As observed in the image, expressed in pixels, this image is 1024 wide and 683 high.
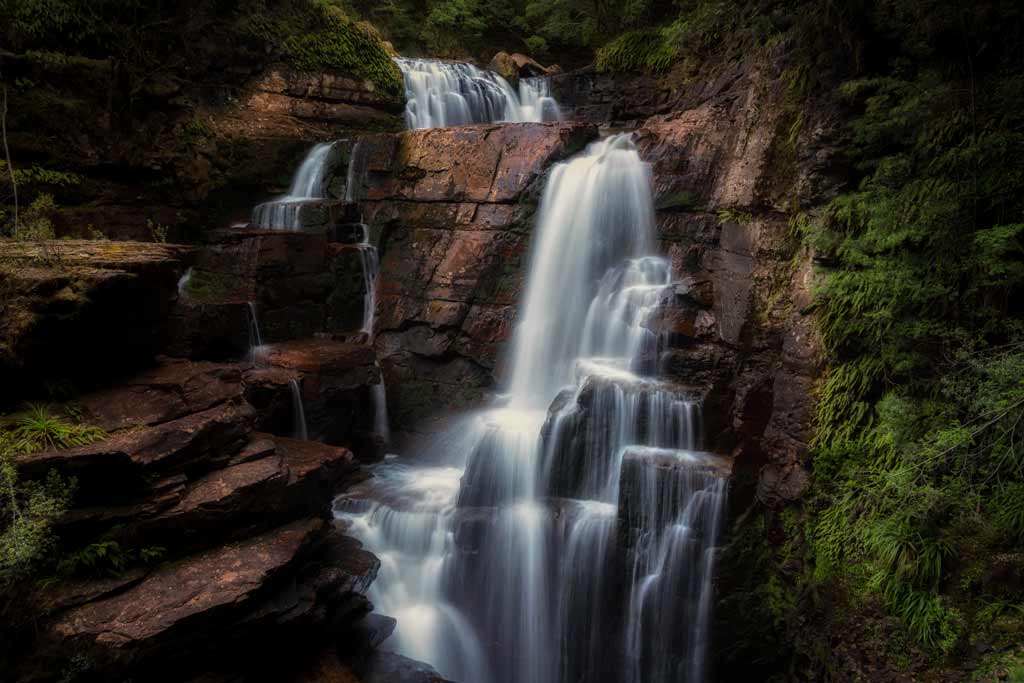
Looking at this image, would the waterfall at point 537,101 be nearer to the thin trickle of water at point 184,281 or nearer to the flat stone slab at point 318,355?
the flat stone slab at point 318,355

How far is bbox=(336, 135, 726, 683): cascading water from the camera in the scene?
7.02m

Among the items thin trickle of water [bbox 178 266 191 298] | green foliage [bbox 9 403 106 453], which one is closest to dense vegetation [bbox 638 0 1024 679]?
green foliage [bbox 9 403 106 453]

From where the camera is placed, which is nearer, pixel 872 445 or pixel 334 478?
pixel 872 445

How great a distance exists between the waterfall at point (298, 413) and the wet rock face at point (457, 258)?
1.92m

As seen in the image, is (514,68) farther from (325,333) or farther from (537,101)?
(325,333)

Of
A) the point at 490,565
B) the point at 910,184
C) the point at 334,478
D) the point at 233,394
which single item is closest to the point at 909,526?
the point at 910,184

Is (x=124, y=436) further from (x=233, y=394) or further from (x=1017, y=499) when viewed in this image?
(x=1017, y=499)

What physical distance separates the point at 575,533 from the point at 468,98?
12271 millimetres

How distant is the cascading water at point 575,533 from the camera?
702 cm

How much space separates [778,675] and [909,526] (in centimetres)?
230

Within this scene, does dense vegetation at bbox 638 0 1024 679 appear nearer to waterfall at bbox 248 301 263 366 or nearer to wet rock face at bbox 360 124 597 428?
wet rock face at bbox 360 124 597 428

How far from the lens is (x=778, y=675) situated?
676 cm

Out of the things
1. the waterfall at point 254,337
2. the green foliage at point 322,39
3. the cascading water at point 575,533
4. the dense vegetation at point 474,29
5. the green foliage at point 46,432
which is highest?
the dense vegetation at point 474,29

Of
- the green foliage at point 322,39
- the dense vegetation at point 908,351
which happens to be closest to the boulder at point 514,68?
the green foliage at point 322,39
